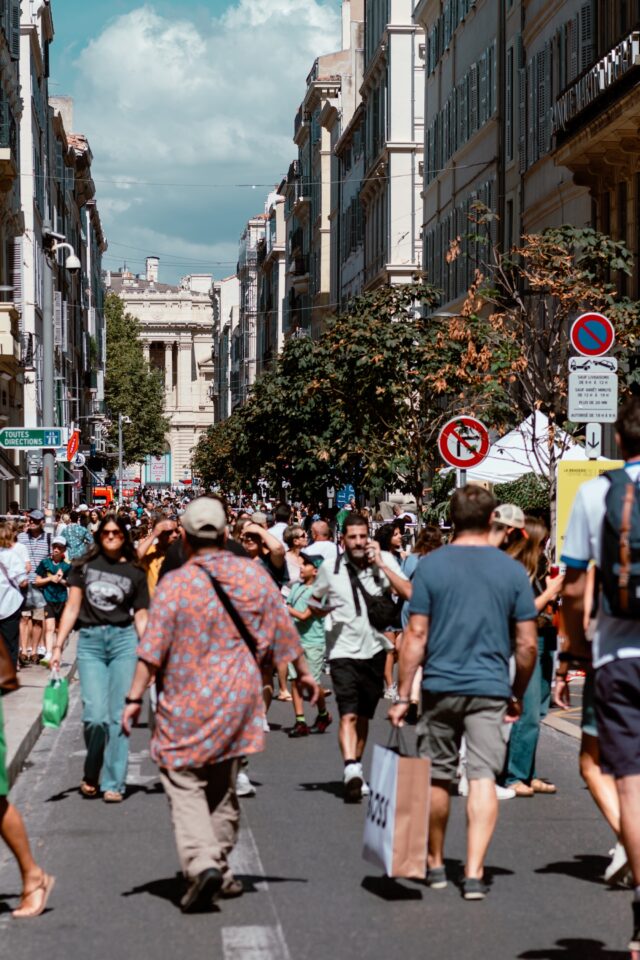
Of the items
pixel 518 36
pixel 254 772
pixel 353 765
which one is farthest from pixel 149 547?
pixel 518 36

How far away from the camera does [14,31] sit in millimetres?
49656

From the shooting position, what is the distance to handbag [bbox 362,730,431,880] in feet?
26.5

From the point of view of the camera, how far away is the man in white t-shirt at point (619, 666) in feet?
22.3

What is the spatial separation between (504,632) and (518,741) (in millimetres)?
3455

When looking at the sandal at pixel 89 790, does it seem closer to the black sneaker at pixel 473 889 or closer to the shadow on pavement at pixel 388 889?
the shadow on pavement at pixel 388 889

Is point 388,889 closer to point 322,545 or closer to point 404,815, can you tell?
point 404,815

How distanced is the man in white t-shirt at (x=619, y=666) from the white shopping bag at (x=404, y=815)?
48.9 inches

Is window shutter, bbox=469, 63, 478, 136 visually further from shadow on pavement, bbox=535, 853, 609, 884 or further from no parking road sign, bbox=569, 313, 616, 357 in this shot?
→ shadow on pavement, bbox=535, 853, 609, 884

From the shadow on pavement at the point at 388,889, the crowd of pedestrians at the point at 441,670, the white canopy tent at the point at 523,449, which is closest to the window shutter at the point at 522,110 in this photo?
the white canopy tent at the point at 523,449

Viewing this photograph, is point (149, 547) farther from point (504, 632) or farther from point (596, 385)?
point (504, 632)

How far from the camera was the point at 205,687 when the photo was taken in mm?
7977

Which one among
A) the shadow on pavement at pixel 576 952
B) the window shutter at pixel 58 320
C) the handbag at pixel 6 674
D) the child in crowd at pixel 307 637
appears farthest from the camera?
the window shutter at pixel 58 320

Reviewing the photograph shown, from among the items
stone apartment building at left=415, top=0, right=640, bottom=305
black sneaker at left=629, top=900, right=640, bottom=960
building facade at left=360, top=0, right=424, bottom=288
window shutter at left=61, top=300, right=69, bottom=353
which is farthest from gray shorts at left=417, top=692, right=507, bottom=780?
window shutter at left=61, top=300, right=69, bottom=353

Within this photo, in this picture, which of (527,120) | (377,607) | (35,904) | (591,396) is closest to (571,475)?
(591,396)
